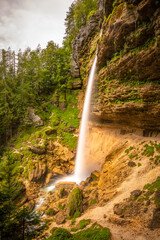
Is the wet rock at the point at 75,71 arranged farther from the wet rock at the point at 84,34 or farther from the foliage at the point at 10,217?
the foliage at the point at 10,217

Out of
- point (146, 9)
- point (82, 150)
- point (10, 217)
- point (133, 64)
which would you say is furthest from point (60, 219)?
point (146, 9)

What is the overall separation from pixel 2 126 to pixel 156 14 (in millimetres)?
26291

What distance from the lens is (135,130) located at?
1445cm

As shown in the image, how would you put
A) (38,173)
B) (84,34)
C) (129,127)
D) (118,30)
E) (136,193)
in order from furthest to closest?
(84,34) → (38,173) → (129,127) → (118,30) → (136,193)

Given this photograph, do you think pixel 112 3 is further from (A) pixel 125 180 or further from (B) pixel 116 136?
(A) pixel 125 180

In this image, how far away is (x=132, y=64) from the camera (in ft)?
37.3

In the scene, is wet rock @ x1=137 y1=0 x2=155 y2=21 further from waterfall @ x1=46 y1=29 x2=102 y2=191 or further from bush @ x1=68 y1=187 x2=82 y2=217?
bush @ x1=68 y1=187 x2=82 y2=217

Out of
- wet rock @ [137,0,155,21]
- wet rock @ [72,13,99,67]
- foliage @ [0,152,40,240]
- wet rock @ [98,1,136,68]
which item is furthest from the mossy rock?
wet rock @ [72,13,99,67]

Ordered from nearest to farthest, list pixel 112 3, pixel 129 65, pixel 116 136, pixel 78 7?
pixel 129 65
pixel 112 3
pixel 116 136
pixel 78 7

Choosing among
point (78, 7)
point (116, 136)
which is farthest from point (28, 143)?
point (78, 7)

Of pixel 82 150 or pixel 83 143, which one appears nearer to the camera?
pixel 82 150

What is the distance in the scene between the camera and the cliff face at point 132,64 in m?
9.38

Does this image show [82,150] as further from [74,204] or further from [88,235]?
[88,235]

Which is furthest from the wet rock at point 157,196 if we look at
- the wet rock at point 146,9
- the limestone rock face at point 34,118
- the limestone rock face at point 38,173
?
the limestone rock face at point 34,118
